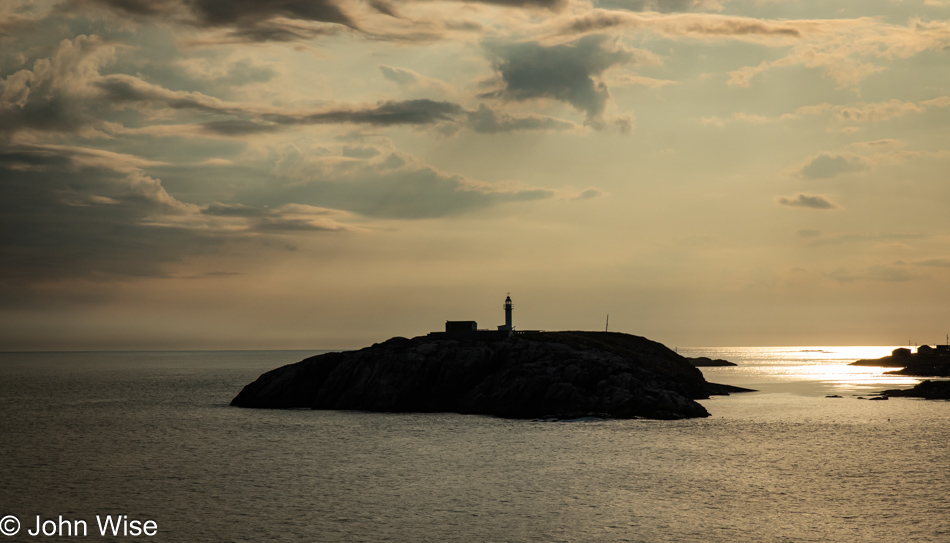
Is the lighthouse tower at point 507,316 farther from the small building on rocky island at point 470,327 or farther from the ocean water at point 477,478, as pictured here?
the ocean water at point 477,478

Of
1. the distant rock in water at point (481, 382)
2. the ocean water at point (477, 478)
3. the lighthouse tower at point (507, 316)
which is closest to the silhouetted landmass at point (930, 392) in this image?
the ocean water at point (477, 478)

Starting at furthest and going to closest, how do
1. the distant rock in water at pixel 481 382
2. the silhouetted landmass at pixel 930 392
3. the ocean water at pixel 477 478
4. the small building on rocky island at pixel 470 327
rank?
the silhouetted landmass at pixel 930 392 < the small building on rocky island at pixel 470 327 < the distant rock in water at pixel 481 382 < the ocean water at pixel 477 478

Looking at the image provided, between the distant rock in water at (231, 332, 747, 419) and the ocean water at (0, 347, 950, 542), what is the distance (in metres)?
4.17

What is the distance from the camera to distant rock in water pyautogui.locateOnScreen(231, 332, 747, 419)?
3516 inches

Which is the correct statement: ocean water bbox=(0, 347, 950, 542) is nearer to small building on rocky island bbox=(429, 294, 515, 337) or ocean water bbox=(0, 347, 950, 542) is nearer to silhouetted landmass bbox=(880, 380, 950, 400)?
small building on rocky island bbox=(429, 294, 515, 337)

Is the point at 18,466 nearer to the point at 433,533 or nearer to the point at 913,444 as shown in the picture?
the point at 433,533

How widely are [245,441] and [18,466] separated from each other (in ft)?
60.8

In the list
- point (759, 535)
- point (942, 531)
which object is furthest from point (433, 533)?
point (942, 531)

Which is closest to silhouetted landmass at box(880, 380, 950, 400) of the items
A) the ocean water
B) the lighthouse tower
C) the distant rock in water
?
the ocean water

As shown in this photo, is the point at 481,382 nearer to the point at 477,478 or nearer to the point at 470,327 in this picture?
the point at 470,327

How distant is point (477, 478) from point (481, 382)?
137 feet

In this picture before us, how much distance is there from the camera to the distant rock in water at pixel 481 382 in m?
89.3

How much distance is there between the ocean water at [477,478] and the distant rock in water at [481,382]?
13.7ft

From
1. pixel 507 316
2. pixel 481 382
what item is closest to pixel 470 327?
pixel 507 316
